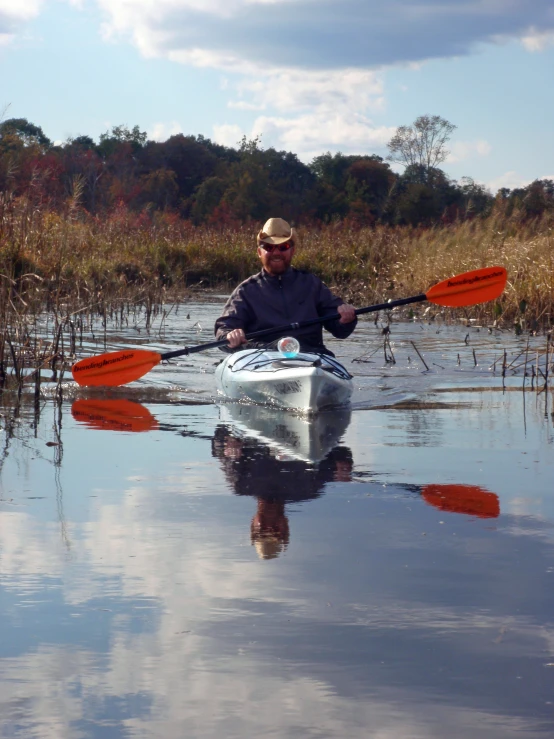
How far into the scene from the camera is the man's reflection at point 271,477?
4.03 m

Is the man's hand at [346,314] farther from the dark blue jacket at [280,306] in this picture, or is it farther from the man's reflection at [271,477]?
the man's reflection at [271,477]

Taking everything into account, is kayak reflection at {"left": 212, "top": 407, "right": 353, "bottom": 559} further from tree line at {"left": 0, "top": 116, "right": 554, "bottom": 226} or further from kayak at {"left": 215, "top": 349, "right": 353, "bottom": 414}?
tree line at {"left": 0, "top": 116, "right": 554, "bottom": 226}

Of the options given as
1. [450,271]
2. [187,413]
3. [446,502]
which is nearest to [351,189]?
[450,271]

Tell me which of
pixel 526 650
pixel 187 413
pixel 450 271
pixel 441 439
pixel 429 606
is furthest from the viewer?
pixel 450 271

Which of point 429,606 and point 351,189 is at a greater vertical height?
point 351,189

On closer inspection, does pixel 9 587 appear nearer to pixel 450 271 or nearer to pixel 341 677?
pixel 341 677

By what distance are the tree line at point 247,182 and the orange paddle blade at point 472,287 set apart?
2796cm

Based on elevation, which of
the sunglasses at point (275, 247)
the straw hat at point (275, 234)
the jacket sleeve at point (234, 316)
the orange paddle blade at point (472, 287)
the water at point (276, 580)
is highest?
the straw hat at point (275, 234)

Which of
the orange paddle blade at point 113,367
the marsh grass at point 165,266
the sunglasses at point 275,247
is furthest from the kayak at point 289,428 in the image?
the marsh grass at point 165,266

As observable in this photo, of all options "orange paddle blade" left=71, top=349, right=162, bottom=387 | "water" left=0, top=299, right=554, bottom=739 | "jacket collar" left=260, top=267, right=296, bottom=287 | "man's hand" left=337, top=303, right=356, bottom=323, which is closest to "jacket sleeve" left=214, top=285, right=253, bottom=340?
"jacket collar" left=260, top=267, right=296, bottom=287

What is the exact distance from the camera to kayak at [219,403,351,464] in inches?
233

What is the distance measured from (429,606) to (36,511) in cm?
178

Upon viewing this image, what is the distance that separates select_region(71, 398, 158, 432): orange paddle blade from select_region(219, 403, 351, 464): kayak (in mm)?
502

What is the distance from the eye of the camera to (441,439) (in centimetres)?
632
